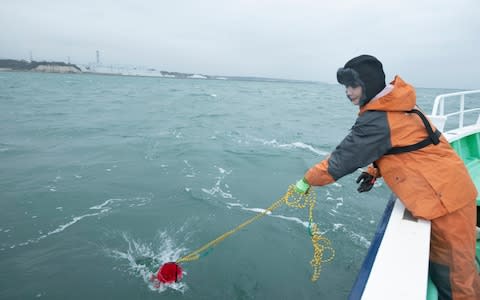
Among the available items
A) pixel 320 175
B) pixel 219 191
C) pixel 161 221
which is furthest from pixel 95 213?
pixel 320 175

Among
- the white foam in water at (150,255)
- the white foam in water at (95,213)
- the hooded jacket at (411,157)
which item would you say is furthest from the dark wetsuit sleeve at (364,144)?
the white foam in water at (95,213)

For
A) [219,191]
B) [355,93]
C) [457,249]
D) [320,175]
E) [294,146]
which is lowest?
[219,191]

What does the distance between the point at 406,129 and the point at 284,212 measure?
436 cm

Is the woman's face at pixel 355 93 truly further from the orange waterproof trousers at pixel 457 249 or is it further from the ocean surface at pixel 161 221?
the ocean surface at pixel 161 221

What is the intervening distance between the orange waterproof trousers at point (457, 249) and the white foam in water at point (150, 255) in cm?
311

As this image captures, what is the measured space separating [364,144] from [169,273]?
2952mm

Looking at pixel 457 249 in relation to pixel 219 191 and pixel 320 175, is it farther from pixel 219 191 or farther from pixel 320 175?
pixel 219 191

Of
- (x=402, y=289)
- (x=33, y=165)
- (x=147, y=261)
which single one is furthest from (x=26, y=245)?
(x=402, y=289)

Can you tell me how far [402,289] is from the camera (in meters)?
1.50

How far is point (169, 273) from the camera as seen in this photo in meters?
3.76

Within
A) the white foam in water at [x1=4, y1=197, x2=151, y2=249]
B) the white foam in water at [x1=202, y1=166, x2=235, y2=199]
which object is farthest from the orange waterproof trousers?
the white foam in water at [x1=4, y1=197, x2=151, y2=249]

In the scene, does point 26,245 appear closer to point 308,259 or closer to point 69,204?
point 69,204

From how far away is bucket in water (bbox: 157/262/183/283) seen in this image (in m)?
3.73

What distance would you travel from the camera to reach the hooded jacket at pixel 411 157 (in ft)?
6.72
